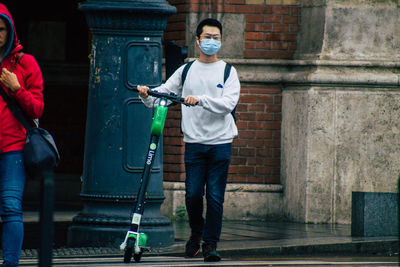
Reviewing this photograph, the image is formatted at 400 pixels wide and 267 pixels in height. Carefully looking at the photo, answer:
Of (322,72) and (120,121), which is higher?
(322,72)

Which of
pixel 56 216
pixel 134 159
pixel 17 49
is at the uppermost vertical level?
pixel 17 49

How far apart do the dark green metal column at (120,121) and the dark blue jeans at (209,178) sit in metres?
1.03

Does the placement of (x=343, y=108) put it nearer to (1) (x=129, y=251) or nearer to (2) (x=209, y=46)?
(2) (x=209, y=46)

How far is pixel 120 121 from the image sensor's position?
9.38 meters

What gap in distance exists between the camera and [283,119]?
40.9 ft

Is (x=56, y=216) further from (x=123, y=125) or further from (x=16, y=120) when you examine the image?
(x=16, y=120)

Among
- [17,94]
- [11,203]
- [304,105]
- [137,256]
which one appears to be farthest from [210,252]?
[304,105]

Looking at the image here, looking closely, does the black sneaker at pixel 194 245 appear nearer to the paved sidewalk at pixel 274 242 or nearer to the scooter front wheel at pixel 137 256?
the paved sidewalk at pixel 274 242

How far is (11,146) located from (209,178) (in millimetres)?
2178

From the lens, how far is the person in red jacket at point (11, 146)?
6.54m

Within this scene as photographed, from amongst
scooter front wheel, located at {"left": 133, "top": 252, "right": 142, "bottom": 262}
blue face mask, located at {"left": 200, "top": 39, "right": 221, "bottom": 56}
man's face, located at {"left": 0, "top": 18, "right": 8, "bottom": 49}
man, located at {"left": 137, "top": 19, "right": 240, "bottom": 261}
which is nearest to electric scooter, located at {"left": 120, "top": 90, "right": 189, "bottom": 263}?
scooter front wheel, located at {"left": 133, "top": 252, "right": 142, "bottom": 262}

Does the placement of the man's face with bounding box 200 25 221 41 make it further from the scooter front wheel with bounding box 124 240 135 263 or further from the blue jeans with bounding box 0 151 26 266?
the blue jeans with bounding box 0 151 26 266

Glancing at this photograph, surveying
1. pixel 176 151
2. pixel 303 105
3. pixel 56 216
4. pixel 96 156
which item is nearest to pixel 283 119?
pixel 303 105

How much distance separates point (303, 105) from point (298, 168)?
2.33ft
